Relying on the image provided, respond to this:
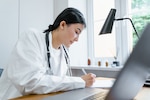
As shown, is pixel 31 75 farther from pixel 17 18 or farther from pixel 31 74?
pixel 17 18

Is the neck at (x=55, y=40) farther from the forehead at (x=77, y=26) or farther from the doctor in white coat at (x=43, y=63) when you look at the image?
the forehead at (x=77, y=26)

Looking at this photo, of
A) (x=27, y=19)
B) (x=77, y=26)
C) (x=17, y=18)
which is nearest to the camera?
(x=77, y=26)

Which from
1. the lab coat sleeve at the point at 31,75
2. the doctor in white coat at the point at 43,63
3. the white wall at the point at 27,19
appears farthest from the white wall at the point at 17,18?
the lab coat sleeve at the point at 31,75

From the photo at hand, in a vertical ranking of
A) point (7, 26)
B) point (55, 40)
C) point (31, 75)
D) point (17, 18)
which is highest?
point (17, 18)

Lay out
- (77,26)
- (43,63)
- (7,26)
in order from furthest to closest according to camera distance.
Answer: (7,26) < (77,26) < (43,63)

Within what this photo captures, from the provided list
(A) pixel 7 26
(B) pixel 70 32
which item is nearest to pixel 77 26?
(B) pixel 70 32

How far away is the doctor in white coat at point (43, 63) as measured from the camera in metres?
0.94

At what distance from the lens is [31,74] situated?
93cm

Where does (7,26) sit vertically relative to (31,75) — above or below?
above

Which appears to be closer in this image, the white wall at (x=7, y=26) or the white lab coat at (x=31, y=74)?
the white lab coat at (x=31, y=74)

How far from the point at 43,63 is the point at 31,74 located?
0.18 metres

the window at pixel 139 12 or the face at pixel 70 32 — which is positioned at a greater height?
the window at pixel 139 12

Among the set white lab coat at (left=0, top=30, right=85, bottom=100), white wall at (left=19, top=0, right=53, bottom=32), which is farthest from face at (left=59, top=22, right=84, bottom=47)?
white wall at (left=19, top=0, right=53, bottom=32)

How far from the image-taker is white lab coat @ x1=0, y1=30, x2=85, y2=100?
3.04 ft
